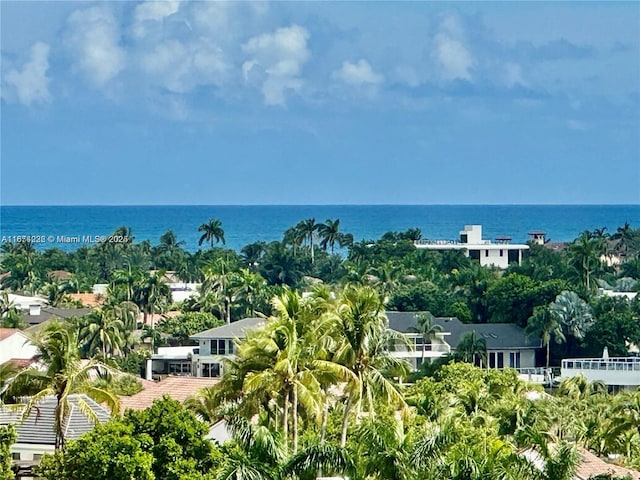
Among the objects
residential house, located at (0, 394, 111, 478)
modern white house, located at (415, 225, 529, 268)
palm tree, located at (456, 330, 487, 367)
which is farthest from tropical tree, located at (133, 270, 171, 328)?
residential house, located at (0, 394, 111, 478)

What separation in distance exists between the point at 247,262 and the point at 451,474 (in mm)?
109831

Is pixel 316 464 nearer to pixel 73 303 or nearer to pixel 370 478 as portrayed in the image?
pixel 370 478

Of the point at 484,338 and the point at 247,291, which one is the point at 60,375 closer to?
the point at 484,338

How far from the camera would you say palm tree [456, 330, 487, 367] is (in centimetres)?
7606

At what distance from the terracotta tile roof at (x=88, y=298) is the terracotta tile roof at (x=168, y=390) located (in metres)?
47.9

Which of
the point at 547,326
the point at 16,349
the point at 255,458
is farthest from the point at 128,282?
the point at 255,458

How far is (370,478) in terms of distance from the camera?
30016mm

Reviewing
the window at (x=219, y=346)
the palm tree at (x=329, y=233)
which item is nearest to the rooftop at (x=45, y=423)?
the window at (x=219, y=346)

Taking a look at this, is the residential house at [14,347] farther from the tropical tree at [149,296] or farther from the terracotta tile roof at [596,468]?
the terracotta tile roof at [596,468]

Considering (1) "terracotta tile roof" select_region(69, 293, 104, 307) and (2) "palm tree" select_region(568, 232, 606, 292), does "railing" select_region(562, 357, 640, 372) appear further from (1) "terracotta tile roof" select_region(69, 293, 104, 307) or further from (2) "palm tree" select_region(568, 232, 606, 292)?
(1) "terracotta tile roof" select_region(69, 293, 104, 307)

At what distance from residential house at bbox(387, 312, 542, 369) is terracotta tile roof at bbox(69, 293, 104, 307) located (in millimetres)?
26605

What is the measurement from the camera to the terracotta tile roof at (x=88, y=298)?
338 feet

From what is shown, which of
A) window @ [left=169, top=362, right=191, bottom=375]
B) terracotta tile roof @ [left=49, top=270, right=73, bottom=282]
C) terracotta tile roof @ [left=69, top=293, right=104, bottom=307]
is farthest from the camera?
terracotta tile roof @ [left=49, top=270, right=73, bottom=282]

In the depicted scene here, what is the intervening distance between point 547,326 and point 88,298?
3864 cm
